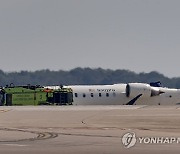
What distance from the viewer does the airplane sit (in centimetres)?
11831

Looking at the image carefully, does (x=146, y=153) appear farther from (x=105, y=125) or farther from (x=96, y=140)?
(x=105, y=125)

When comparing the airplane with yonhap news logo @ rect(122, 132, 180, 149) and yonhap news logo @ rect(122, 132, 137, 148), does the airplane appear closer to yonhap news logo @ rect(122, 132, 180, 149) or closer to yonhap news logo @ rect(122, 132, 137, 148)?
yonhap news logo @ rect(122, 132, 137, 148)

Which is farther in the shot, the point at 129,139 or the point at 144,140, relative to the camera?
the point at 129,139

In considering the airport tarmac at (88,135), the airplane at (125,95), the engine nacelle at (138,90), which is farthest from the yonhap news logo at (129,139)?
the airplane at (125,95)

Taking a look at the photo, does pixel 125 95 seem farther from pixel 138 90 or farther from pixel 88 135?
pixel 88 135

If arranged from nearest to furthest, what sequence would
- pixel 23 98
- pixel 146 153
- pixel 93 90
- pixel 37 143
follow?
pixel 146 153 → pixel 37 143 → pixel 23 98 → pixel 93 90

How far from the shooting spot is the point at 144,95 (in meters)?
118

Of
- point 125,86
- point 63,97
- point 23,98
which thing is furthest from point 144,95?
point 23,98

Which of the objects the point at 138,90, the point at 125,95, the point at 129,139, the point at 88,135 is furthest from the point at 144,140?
the point at 125,95

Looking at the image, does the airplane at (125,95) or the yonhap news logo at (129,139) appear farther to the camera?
the airplane at (125,95)

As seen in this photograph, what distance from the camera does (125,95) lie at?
12038 cm

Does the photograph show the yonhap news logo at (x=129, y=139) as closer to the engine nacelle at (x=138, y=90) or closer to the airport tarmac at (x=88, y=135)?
the airport tarmac at (x=88, y=135)

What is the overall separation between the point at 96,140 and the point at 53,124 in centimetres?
1416

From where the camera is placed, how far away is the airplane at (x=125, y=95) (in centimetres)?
11831
